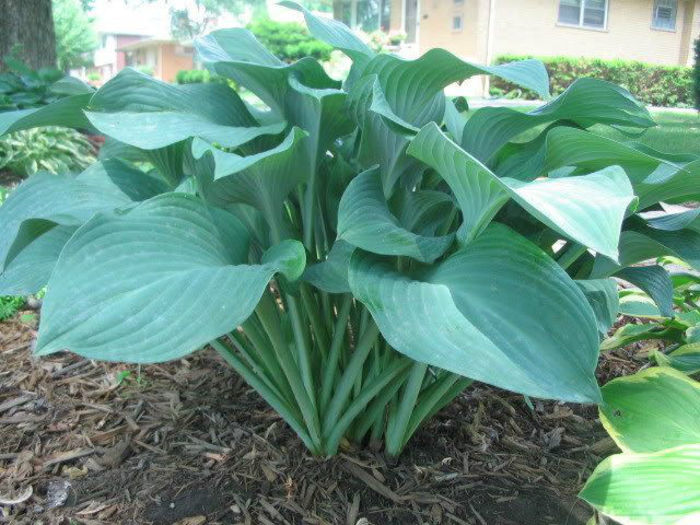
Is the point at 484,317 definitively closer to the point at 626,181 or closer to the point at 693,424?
the point at 626,181

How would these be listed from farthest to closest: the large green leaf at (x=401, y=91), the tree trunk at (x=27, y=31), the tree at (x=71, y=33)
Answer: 1. the tree at (x=71, y=33)
2. the tree trunk at (x=27, y=31)
3. the large green leaf at (x=401, y=91)

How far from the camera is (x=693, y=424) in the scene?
1.34 meters

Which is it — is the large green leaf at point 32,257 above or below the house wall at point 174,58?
above

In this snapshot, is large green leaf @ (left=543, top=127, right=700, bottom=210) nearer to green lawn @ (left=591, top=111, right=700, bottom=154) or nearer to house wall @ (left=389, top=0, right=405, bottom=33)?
green lawn @ (left=591, top=111, right=700, bottom=154)

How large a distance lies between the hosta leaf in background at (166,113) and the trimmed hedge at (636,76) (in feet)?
46.9

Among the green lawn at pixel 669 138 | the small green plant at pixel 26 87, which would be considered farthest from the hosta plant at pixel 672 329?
the small green plant at pixel 26 87

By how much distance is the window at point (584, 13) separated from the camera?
1706 centimetres

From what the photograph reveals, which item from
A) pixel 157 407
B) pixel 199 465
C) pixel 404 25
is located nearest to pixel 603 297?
pixel 199 465

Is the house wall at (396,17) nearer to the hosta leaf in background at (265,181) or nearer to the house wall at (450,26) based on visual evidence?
the house wall at (450,26)

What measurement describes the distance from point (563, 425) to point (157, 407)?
3.89 feet

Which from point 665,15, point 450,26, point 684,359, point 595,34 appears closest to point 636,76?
point 595,34

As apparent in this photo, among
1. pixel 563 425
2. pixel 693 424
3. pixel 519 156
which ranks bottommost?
pixel 563 425

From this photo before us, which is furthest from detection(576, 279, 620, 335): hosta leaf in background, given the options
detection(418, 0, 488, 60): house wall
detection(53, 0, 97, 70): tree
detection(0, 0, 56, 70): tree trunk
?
detection(53, 0, 97, 70): tree

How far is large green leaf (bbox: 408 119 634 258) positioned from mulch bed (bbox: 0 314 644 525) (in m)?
0.69
